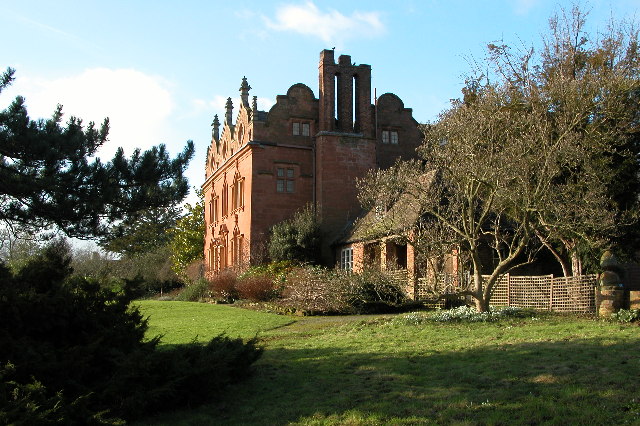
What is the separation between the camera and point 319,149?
34.1 metres

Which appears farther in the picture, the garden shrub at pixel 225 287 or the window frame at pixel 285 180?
the window frame at pixel 285 180

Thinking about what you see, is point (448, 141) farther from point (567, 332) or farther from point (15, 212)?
point (15, 212)

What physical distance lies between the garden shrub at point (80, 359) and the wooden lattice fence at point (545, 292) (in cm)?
1047

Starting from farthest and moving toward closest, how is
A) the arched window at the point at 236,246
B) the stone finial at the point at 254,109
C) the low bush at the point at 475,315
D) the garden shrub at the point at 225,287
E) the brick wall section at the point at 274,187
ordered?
the arched window at the point at 236,246 < the stone finial at the point at 254,109 < the brick wall section at the point at 274,187 < the garden shrub at the point at 225,287 < the low bush at the point at 475,315

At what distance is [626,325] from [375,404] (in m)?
7.92

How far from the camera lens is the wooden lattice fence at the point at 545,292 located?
1734 centimetres

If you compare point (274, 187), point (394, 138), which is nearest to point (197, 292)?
point (274, 187)

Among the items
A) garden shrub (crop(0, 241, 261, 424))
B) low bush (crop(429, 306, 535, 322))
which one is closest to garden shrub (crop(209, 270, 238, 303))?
low bush (crop(429, 306, 535, 322))

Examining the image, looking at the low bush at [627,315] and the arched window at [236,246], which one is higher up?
the arched window at [236,246]

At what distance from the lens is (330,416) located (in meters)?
8.26

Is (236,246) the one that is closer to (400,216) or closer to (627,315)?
(400,216)

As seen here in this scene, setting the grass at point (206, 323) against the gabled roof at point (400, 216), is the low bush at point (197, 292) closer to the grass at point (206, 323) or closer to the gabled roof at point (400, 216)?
the grass at point (206, 323)

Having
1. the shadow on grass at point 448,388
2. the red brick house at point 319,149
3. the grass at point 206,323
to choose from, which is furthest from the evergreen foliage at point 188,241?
the shadow on grass at point 448,388

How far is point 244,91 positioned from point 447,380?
29.3 metres
